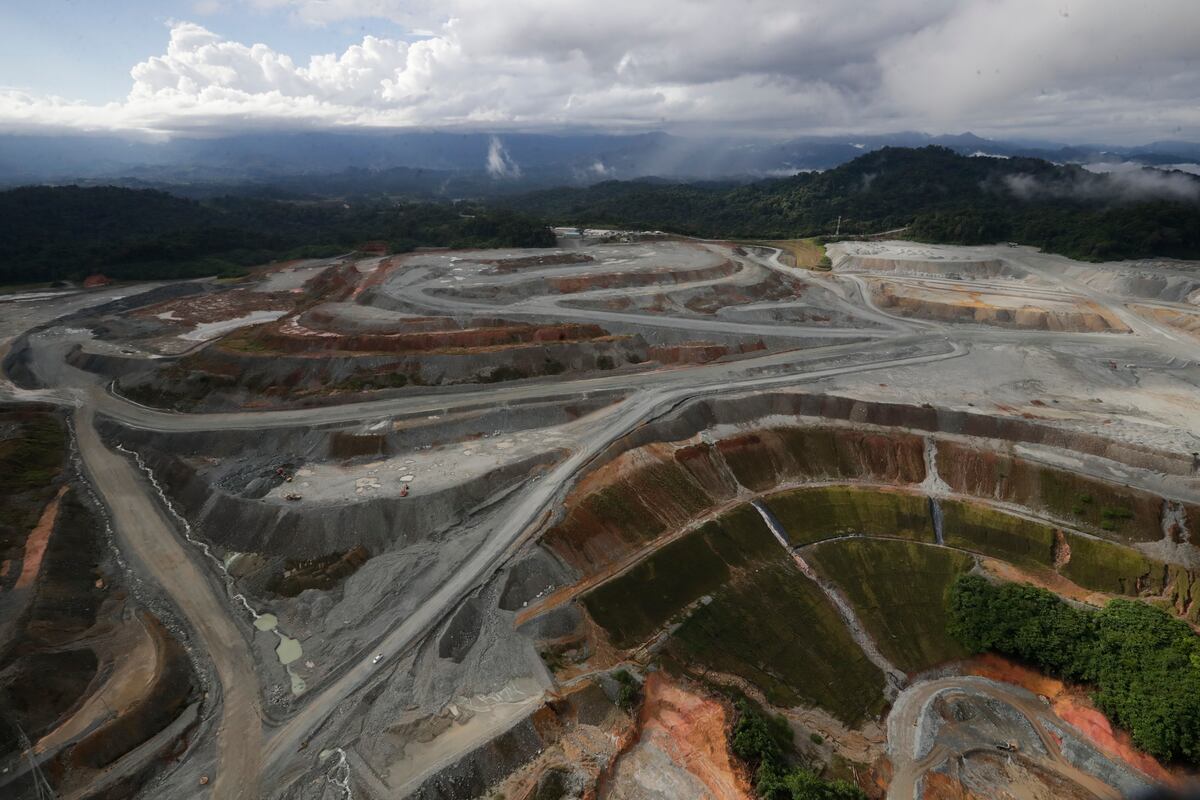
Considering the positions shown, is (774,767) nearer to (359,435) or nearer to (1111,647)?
(1111,647)

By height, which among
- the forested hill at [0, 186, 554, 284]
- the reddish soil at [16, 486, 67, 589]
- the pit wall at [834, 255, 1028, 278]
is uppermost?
the forested hill at [0, 186, 554, 284]

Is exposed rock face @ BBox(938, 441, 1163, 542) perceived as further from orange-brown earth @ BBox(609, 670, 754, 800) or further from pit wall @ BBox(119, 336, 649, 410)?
pit wall @ BBox(119, 336, 649, 410)

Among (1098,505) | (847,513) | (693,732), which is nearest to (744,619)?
(693,732)

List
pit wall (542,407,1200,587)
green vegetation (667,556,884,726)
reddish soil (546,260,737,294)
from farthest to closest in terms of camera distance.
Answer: reddish soil (546,260,737,294) → pit wall (542,407,1200,587) → green vegetation (667,556,884,726)

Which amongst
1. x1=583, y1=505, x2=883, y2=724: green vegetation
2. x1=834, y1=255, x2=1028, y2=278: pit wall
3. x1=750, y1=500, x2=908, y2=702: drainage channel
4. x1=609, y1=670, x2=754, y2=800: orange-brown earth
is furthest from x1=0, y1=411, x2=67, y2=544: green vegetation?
x1=834, y1=255, x2=1028, y2=278: pit wall

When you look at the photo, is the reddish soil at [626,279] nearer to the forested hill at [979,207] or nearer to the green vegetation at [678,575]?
the green vegetation at [678,575]

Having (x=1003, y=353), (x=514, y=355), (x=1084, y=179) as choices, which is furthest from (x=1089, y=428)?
(x=1084, y=179)
